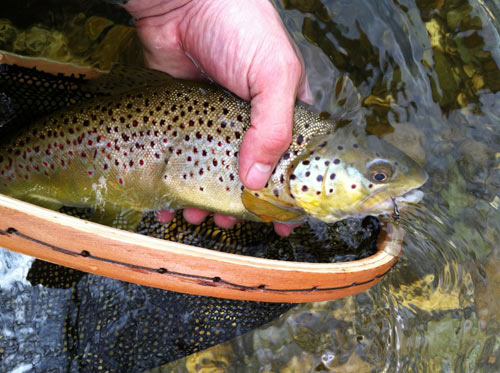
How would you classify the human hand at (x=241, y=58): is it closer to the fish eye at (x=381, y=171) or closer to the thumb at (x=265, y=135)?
the thumb at (x=265, y=135)

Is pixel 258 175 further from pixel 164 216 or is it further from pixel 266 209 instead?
pixel 164 216

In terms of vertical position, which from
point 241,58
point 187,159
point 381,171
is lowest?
point 187,159

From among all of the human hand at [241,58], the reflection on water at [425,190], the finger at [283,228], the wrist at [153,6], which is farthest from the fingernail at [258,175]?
the wrist at [153,6]

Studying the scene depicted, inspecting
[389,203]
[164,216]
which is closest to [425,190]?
[389,203]

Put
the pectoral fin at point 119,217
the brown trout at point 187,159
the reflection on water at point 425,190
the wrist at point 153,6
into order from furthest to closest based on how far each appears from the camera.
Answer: the reflection on water at point 425,190, the wrist at point 153,6, the pectoral fin at point 119,217, the brown trout at point 187,159

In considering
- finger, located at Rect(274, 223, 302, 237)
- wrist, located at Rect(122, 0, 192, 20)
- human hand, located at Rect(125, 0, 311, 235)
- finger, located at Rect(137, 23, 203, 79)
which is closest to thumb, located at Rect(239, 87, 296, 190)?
human hand, located at Rect(125, 0, 311, 235)

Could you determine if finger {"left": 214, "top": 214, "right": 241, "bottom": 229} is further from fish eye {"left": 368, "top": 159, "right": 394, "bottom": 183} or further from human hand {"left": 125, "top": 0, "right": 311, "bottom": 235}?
fish eye {"left": 368, "top": 159, "right": 394, "bottom": 183}
